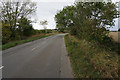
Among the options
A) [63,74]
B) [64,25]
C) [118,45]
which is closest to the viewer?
[63,74]

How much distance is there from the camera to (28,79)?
350cm

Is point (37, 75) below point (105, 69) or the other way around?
below

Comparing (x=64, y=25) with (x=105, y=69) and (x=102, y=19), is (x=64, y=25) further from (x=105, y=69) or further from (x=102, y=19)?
(x=105, y=69)

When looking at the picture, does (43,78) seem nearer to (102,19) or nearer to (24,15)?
(102,19)

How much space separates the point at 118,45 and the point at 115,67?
14.5ft

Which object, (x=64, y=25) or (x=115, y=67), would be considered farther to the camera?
(x=64, y=25)

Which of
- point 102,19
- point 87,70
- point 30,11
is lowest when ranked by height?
point 87,70

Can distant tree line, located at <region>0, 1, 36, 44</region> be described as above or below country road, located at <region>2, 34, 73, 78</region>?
above

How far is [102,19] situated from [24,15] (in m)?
25.9

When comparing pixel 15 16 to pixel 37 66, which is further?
pixel 15 16

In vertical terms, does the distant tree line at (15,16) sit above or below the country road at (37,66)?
above

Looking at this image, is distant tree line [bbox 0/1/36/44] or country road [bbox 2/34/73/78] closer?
country road [bbox 2/34/73/78]

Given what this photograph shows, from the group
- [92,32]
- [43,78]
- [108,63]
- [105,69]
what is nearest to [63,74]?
[43,78]

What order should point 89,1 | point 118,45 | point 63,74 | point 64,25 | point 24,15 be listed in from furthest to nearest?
point 64,25 → point 24,15 → point 89,1 → point 118,45 → point 63,74
